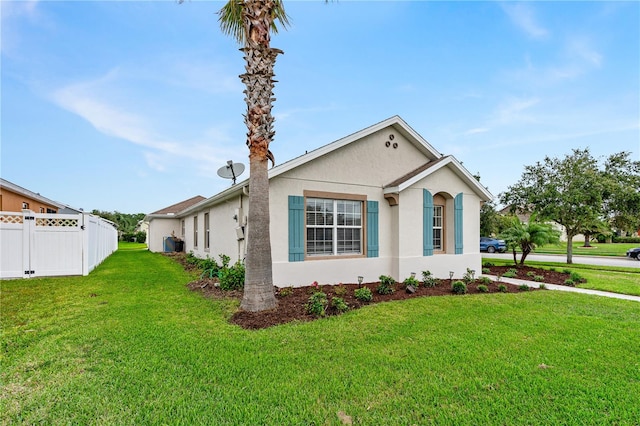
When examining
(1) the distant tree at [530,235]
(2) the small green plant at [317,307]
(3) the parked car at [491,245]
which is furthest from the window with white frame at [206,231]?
(3) the parked car at [491,245]

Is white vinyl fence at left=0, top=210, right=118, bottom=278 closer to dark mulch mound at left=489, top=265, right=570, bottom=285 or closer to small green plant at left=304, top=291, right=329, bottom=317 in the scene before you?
small green plant at left=304, top=291, right=329, bottom=317

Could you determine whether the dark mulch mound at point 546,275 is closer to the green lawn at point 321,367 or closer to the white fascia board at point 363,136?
the green lawn at point 321,367

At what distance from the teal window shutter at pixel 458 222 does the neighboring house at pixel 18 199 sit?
19.9m

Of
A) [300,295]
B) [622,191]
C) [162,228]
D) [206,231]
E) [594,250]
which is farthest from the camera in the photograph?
[594,250]

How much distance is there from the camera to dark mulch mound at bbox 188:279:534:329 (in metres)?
5.81

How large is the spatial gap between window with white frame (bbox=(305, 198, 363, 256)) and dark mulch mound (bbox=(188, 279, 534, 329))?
3.75 feet

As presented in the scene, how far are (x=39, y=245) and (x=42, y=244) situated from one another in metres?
0.08

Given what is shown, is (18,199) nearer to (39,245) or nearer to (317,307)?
(39,245)

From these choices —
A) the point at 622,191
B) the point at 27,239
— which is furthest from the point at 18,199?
the point at 622,191

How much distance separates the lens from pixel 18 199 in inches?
646

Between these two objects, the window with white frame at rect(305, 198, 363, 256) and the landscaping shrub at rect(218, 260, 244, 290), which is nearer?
the landscaping shrub at rect(218, 260, 244, 290)

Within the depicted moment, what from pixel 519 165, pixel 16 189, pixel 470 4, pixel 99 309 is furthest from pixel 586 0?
pixel 16 189

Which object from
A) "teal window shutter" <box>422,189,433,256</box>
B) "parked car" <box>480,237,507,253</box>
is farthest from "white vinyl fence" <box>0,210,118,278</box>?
"parked car" <box>480,237,507,253</box>

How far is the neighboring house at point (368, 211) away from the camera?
8.50m
